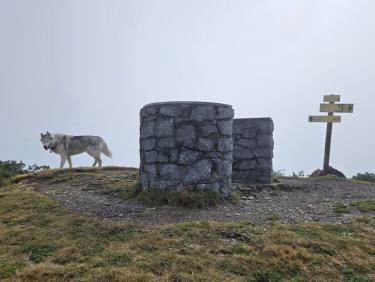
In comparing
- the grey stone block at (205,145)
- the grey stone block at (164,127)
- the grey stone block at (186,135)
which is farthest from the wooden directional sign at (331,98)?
the grey stone block at (164,127)

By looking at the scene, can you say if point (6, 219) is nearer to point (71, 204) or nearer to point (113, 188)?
point (71, 204)

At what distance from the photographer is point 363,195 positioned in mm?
9070

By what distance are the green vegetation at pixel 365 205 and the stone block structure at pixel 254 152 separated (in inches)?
123

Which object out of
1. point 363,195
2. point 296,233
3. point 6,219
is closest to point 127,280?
point 296,233

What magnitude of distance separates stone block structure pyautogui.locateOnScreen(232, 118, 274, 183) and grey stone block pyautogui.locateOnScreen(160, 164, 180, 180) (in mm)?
3503

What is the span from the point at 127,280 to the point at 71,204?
12.4 ft

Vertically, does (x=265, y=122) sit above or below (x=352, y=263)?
above

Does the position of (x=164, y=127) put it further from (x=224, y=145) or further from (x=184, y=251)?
(x=184, y=251)

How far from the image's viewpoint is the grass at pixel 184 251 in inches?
166

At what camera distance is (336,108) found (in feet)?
44.8

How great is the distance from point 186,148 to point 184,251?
313 cm

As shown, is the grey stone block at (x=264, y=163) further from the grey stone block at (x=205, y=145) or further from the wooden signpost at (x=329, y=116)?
the wooden signpost at (x=329, y=116)

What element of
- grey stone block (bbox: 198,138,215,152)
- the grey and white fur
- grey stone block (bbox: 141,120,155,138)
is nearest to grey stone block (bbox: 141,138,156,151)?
A: grey stone block (bbox: 141,120,155,138)

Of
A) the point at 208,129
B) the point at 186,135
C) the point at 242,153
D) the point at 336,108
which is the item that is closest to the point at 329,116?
the point at 336,108
